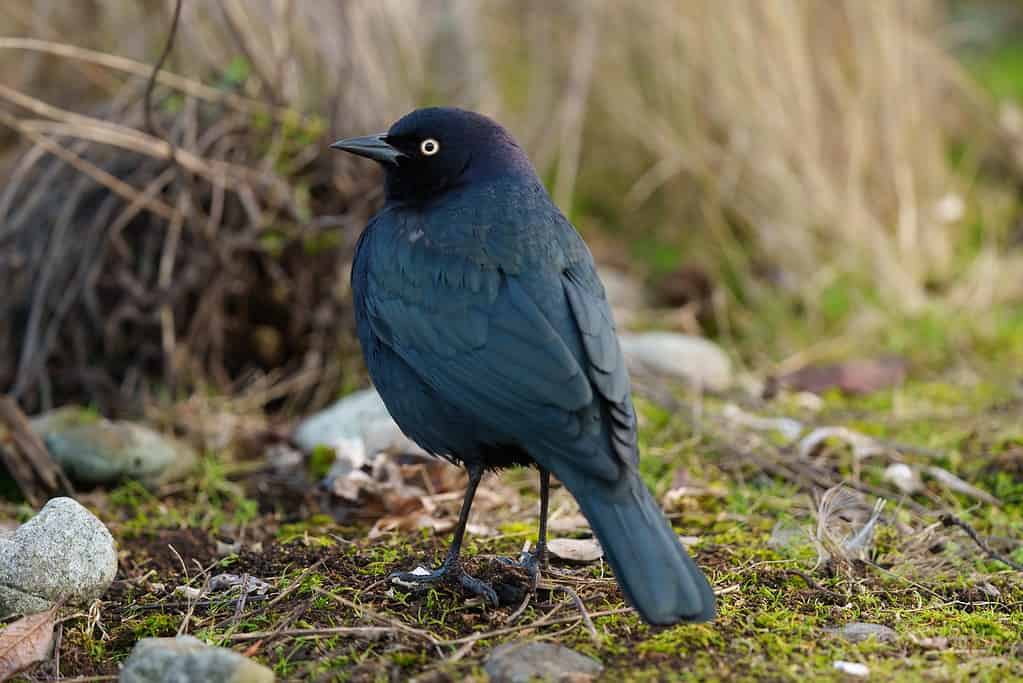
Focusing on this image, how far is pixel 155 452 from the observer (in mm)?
4102

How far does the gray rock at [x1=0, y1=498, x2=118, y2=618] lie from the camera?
280cm

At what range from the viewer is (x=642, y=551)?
8.25ft

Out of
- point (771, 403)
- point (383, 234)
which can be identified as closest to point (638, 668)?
point (383, 234)

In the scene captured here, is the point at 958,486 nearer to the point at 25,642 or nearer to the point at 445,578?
the point at 445,578

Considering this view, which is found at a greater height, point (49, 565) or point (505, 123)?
point (505, 123)

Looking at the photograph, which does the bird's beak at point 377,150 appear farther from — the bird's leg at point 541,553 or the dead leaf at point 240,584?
the dead leaf at point 240,584

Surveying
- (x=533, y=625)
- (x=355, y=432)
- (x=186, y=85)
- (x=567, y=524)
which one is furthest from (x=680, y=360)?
(x=533, y=625)

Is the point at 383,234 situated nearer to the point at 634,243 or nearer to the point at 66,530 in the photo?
the point at 66,530

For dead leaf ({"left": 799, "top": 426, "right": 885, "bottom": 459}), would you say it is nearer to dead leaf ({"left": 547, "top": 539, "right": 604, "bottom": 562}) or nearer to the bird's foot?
dead leaf ({"left": 547, "top": 539, "right": 604, "bottom": 562})

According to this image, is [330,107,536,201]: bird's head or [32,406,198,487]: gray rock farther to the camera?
[32,406,198,487]: gray rock

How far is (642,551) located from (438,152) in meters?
1.34

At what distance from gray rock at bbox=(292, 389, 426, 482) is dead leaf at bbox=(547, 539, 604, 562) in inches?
37.3

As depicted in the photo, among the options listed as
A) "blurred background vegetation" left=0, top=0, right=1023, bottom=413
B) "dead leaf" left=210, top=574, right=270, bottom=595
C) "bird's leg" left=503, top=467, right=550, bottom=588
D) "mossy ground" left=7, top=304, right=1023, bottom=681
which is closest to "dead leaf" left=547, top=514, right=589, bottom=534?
"mossy ground" left=7, top=304, right=1023, bottom=681

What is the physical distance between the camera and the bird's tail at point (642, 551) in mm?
2406
